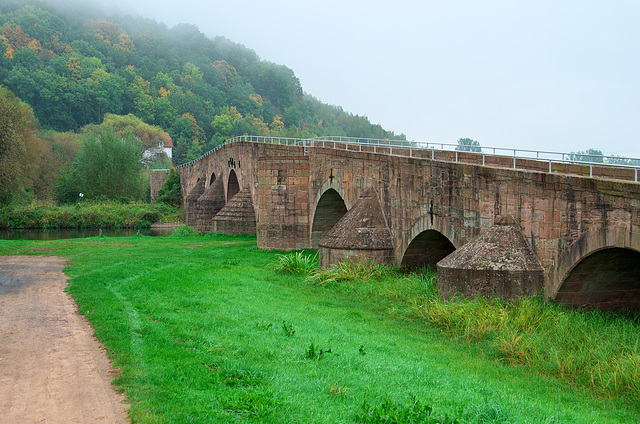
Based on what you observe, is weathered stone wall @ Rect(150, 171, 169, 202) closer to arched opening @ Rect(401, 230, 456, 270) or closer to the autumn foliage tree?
the autumn foliage tree

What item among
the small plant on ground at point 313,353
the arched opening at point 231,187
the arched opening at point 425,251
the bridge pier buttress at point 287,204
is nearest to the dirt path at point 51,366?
the small plant on ground at point 313,353

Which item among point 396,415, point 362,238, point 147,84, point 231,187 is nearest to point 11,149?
point 231,187

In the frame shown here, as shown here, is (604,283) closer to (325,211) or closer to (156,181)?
(325,211)

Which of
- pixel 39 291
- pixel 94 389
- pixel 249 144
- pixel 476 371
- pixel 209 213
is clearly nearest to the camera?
pixel 94 389

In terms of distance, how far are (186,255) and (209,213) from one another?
2065cm

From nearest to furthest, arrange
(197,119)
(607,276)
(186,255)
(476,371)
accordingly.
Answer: (476,371), (607,276), (186,255), (197,119)

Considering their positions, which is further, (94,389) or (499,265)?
(499,265)

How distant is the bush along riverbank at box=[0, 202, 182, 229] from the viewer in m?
45.8

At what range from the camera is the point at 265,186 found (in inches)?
1080

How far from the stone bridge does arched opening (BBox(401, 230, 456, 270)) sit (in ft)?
0.12

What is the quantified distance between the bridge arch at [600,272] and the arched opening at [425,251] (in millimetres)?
5695

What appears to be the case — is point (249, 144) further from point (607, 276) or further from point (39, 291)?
point (607, 276)

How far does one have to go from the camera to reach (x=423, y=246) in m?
17.1

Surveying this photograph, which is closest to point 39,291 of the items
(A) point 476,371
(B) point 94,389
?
(B) point 94,389
